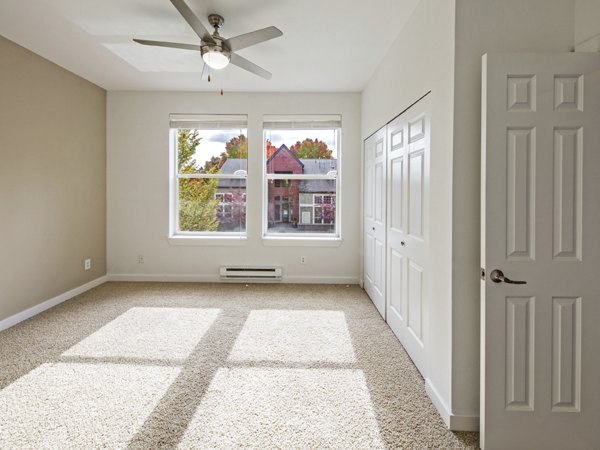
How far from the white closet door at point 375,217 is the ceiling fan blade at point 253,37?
1.53m

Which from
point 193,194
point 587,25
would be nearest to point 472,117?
point 587,25

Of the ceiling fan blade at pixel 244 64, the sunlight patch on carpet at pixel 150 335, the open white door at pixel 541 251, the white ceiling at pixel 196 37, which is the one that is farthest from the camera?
the ceiling fan blade at pixel 244 64

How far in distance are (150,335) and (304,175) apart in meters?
2.89

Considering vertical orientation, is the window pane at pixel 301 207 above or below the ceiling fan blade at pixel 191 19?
below

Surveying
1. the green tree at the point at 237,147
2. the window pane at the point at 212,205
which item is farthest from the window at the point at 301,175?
the window pane at the point at 212,205

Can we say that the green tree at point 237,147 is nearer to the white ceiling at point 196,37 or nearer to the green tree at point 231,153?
the green tree at point 231,153

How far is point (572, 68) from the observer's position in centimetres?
168

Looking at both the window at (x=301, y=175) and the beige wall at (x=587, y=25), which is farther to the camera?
the window at (x=301, y=175)

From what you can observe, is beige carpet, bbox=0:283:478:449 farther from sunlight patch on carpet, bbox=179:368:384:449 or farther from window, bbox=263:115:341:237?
window, bbox=263:115:341:237

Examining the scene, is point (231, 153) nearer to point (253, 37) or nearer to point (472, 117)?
point (253, 37)

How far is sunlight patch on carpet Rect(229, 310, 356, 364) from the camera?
276 cm

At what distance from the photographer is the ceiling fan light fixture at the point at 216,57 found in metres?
2.76

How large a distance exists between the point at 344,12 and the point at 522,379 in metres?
2.74

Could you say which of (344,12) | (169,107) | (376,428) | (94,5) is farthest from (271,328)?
(169,107)
